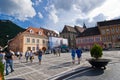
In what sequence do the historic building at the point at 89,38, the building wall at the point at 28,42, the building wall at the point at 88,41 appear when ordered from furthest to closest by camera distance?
the historic building at the point at 89,38 < the building wall at the point at 88,41 < the building wall at the point at 28,42

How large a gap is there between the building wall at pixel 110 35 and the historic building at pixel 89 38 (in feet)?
7.19

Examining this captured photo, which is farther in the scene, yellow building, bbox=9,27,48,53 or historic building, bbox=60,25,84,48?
historic building, bbox=60,25,84,48

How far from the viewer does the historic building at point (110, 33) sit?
6335 centimetres

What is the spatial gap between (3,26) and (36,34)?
35.8 metres

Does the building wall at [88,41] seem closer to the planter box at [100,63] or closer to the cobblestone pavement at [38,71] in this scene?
the cobblestone pavement at [38,71]

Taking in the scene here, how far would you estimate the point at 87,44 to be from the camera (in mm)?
70750

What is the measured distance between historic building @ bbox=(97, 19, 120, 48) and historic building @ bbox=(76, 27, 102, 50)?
2.23 meters

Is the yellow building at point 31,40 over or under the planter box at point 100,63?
over

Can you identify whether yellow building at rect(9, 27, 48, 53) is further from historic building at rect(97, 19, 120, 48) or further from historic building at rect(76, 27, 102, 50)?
historic building at rect(97, 19, 120, 48)

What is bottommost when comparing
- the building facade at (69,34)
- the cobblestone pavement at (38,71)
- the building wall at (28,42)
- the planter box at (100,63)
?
the cobblestone pavement at (38,71)

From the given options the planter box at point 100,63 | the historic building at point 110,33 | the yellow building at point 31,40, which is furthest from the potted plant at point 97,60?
the historic building at point 110,33

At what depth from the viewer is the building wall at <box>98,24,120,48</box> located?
208 feet

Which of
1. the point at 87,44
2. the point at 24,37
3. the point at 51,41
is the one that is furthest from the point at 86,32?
the point at 24,37

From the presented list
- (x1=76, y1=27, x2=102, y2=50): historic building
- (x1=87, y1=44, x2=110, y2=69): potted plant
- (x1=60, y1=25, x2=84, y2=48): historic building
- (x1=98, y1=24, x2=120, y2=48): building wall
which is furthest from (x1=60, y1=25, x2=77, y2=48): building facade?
(x1=87, y1=44, x2=110, y2=69): potted plant
